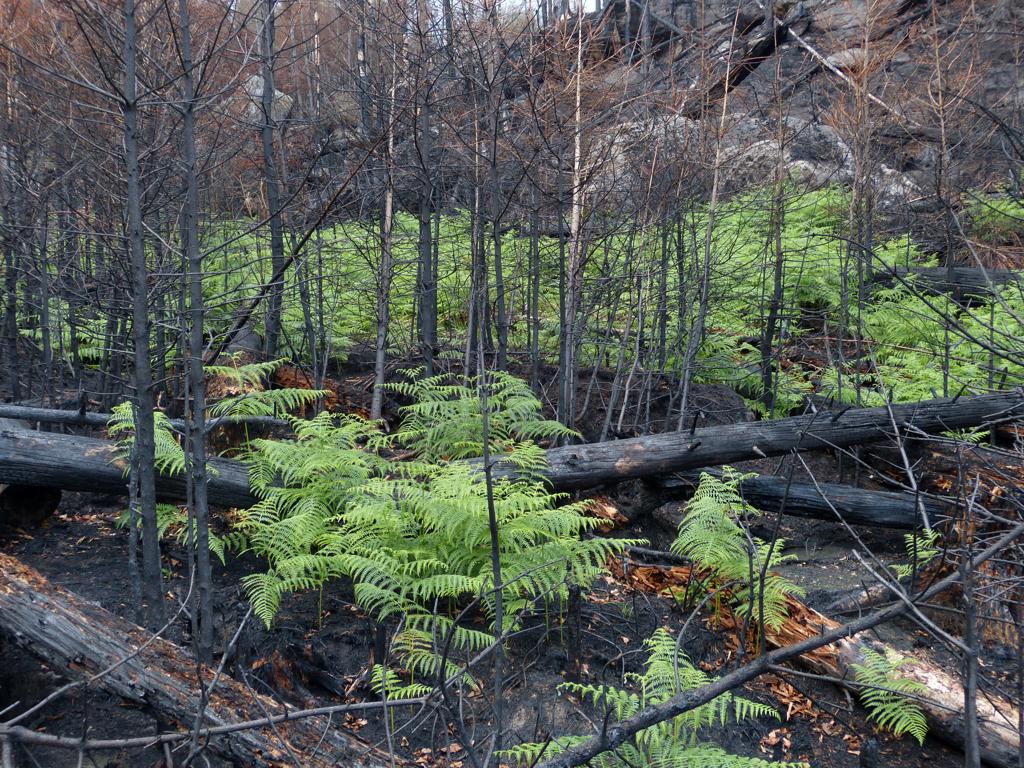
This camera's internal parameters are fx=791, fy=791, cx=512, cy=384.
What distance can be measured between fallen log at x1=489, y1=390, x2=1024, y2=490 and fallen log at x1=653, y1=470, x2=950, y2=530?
Result: 24 centimetres

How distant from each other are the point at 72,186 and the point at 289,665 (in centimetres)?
560

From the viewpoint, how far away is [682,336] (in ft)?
28.4

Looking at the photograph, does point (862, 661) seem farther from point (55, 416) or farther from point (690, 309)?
point (55, 416)

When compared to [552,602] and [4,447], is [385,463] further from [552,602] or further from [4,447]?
[4,447]

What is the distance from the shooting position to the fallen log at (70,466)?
5.79 m

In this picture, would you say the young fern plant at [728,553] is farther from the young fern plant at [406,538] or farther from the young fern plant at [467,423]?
the young fern plant at [467,423]

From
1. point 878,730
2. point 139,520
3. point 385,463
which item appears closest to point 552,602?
point 385,463

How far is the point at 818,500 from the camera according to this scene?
Result: 709 cm

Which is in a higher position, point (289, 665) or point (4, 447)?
point (4, 447)

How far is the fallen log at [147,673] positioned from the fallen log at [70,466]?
1.88 metres

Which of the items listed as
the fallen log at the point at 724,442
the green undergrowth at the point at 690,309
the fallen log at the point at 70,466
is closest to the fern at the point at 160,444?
the fallen log at the point at 70,466

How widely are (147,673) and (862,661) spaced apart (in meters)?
4.24

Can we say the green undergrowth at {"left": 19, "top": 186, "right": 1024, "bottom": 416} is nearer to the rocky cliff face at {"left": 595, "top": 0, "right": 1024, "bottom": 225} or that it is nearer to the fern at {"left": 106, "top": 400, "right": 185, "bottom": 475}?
the rocky cliff face at {"left": 595, "top": 0, "right": 1024, "bottom": 225}

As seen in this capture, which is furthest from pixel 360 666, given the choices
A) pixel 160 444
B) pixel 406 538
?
pixel 160 444
